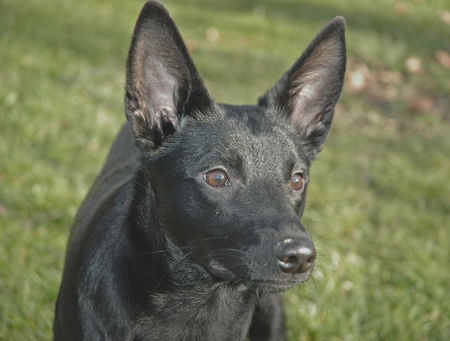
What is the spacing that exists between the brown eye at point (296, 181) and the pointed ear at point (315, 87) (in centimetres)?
41

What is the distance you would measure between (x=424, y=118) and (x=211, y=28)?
14.0 feet

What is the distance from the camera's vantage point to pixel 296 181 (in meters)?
3.16

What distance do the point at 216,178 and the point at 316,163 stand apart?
12.8ft

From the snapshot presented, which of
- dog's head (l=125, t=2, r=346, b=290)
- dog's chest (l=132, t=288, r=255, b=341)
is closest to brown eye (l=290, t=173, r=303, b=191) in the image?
dog's head (l=125, t=2, r=346, b=290)

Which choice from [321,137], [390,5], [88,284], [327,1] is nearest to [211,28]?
[327,1]

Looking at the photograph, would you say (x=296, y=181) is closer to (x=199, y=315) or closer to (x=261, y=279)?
(x=261, y=279)

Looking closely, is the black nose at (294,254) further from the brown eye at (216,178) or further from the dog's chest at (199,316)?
the dog's chest at (199,316)

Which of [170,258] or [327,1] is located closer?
[170,258]

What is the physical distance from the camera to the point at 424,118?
8.77 m

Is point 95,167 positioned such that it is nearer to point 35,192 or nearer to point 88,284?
point 35,192

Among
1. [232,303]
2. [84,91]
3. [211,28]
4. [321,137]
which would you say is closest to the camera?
[232,303]

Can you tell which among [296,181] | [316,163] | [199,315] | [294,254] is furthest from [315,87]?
[316,163]

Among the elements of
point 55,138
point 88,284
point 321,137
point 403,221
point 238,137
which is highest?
point 238,137

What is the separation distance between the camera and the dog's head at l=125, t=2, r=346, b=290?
2732 mm
